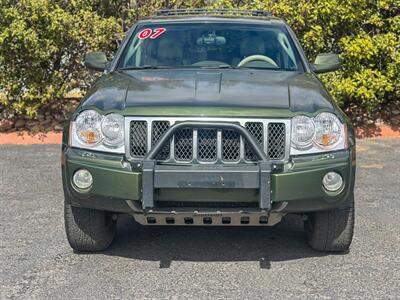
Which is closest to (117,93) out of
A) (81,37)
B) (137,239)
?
(137,239)

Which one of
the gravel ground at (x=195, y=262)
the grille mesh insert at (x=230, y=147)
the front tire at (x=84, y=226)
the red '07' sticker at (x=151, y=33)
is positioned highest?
the red '07' sticker at (x=151, y=33)

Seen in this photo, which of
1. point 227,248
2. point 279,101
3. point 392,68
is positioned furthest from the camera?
point 392,68

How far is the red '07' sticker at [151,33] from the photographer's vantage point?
5648 millimetres

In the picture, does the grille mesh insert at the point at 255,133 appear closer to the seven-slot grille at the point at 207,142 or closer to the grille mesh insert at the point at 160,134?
the seven-slot grille at the point at 207,142

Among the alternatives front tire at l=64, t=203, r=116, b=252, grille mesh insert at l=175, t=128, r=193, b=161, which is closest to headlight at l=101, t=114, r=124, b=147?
grille mesh insert at l=175, t=128, r=193, b=161

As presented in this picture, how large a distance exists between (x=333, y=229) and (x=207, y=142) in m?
1.14

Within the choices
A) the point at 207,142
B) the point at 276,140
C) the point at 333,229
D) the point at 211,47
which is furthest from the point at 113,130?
the point at 211,47

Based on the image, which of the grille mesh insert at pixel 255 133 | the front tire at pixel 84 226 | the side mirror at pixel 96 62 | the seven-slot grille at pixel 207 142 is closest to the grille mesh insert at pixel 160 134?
the seven-slot grille at pixel 207 142

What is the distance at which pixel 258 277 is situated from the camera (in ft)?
13.7

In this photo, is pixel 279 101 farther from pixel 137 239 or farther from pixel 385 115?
pixel 385 115

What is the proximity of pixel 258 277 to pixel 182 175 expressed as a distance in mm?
873

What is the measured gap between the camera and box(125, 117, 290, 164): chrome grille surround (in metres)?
3.95

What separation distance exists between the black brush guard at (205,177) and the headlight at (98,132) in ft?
0.89

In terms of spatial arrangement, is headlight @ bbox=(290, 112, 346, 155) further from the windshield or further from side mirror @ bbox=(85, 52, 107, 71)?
side mirror @ bbox=(85, 52, 107, 71)
